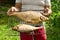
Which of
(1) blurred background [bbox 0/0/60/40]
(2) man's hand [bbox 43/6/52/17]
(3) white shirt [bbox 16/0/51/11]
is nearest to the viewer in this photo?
(2) man's hand [bbox 43/6/52/17]

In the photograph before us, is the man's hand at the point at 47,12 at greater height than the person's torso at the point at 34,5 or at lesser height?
lesser

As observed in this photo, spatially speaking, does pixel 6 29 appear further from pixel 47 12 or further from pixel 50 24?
pixel 47 12

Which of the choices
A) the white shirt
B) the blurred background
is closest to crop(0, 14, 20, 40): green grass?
the blurred background

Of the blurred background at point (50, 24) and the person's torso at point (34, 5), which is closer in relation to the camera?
the person's torso at point (34, 5)

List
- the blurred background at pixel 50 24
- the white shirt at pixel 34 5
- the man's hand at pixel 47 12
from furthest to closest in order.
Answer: the blurred background at pixel 50 24 → the white shirt at pixel 34 5 → the man's hand at pixel 47 12

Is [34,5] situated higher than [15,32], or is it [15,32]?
[34,5]

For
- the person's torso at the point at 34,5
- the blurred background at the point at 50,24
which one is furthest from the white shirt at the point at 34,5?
the blurred background at the point at 50,24

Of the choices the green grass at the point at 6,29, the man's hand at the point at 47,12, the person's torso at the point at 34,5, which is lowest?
the green grass at the point at 6,29

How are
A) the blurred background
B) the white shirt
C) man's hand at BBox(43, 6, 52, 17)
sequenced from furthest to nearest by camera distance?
1. the blurred background
2. the white shirt
3. man's hand at BBox(43, 6, 52, 17)

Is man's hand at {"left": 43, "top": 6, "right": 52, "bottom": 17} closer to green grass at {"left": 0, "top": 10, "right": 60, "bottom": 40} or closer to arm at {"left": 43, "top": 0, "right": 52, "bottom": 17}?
arm at {"left": 43, "top": 0, "right": 52, "bottom": 17}

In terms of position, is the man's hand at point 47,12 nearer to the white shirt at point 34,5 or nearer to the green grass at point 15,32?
the white shirt at point 34,5

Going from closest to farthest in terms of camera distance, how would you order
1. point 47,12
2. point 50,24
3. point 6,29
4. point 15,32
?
point 47,12 < point 15,32 < point 50,24 < point 6,29

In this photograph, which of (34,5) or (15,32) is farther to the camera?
(15,32)

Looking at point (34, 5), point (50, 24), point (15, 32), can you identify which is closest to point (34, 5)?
point (34, 5)
